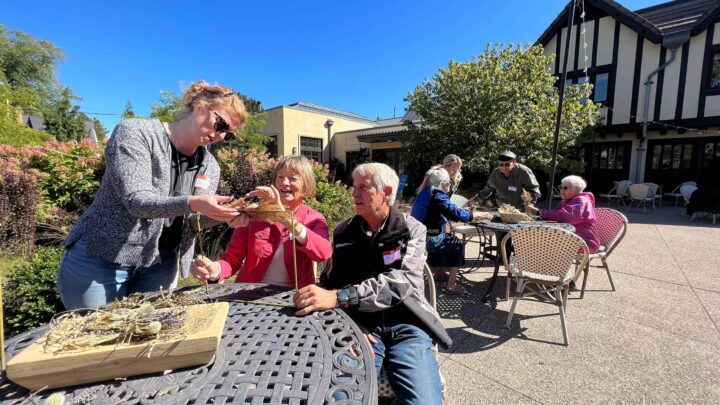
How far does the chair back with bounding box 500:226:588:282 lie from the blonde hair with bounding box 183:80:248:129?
2.46 metres

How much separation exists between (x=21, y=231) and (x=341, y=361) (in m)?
5.58

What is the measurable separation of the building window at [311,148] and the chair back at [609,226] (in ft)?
53.9

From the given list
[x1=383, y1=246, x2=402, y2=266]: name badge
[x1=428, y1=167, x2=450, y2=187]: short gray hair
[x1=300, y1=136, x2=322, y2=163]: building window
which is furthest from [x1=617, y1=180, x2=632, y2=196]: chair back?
[x1=300, y1=136, x2=322, y2=163]: building window

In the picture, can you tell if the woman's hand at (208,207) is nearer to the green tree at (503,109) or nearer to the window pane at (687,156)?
the green tree at (503,109)

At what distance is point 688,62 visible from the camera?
11.3 meters

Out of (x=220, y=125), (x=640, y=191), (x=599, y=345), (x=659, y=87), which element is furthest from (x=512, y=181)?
(x=659, y=87)

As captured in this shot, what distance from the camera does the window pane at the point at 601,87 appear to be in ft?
43.2

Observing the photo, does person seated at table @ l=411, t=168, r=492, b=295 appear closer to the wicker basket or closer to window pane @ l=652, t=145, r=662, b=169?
the wicker basket

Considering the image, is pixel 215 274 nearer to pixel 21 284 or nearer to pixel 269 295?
pixel 269 295

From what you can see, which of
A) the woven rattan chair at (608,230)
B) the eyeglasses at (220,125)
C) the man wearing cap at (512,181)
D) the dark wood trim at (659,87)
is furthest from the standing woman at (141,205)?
the dark wood trim at (659,87)

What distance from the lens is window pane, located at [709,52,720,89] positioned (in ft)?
36.1

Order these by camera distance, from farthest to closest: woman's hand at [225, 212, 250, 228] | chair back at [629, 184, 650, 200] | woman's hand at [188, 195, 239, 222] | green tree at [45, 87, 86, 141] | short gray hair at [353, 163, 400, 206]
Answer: green tree at [45, 87, 86, 141] → chair back at [629, 184, 650, 200] → short gray hair at [353, 163, 400, 206] → woman's hand at [225, 212, 250, 228] → woman's hand at [188, 195, 239, 222]

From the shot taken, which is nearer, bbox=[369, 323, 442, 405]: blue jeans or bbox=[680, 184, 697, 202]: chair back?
bbox=[369, 323, 442, 405]: blue jeans

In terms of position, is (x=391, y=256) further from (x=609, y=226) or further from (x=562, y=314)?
(x=609, y=226)
